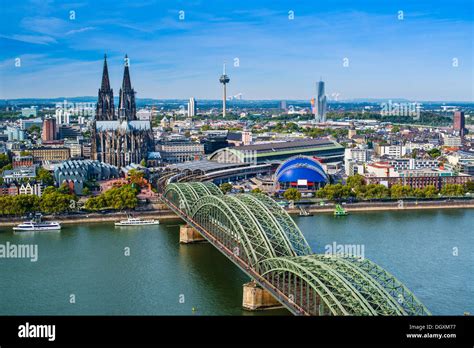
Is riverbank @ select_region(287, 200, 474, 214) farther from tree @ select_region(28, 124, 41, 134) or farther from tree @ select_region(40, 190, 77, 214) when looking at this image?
tree @ select_region(28, 124, 41, 134)

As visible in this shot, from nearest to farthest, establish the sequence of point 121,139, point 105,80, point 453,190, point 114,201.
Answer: point 114,201 → point 453,190 → point 121,139 → point 105,80

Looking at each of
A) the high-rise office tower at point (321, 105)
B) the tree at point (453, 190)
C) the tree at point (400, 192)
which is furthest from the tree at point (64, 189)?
the high-rise office tower at point (321, 105)

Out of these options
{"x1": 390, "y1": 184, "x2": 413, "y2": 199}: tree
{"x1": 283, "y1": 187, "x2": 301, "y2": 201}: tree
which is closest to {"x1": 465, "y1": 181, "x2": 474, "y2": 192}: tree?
{"x1": 390, "y1": 184, "x2": 413, "y2": 199}: tree

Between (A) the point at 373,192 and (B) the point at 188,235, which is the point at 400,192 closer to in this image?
(A) the point at 373,192

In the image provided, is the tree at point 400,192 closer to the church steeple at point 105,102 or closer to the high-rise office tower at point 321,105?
the church steeple at point 105,102

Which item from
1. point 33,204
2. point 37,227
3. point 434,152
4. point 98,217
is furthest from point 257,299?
point 434,152

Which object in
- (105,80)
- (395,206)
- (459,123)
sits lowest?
(395,206)

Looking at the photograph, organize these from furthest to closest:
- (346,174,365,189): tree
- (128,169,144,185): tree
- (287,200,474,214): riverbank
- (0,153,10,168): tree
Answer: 1. (0,153,10,168): tree
2. (128,169,144,185): tree
3. (346,174,365,189): tree
4. (287,200,474,214): riverbank
